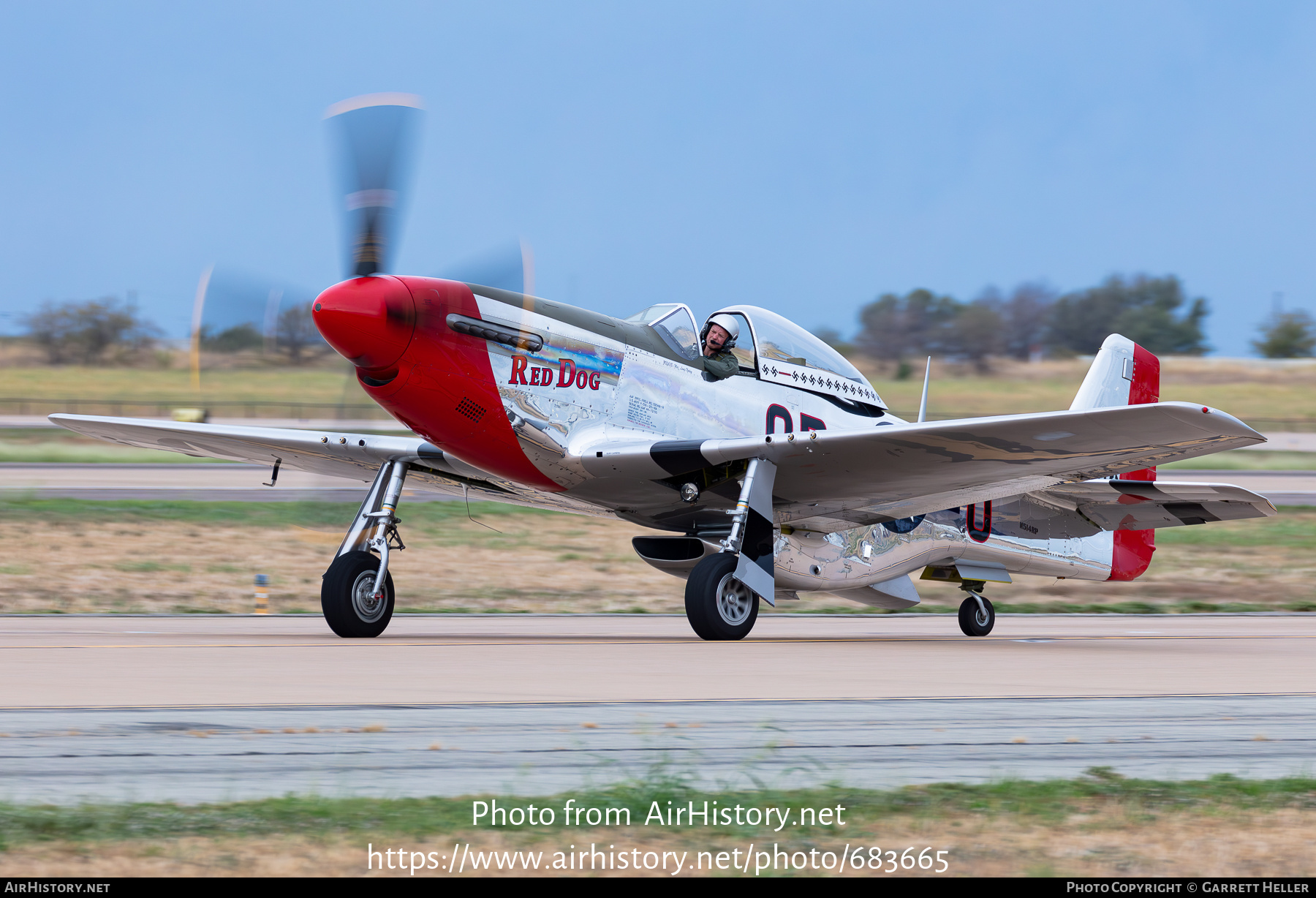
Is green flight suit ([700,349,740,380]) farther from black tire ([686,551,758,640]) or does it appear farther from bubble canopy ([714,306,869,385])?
black tire ([686,551,758,640])

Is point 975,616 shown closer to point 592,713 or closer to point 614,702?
point 614,702

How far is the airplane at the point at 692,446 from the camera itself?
421 inches

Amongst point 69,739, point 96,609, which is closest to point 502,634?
point 96,609

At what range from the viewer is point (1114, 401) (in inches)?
638

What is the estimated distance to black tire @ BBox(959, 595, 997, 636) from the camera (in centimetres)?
1520

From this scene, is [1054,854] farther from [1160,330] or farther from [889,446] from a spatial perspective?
[1160,330]

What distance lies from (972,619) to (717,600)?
4971 mm

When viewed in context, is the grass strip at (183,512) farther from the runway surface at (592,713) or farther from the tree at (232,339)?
the runway surface at (592,713)

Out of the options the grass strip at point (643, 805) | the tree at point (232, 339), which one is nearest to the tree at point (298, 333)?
the tree at point (232, 339)

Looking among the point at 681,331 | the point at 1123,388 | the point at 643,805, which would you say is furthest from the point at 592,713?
the point at 1123,388

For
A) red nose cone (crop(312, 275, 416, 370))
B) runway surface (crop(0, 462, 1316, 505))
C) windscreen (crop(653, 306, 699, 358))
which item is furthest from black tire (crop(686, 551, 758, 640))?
runway surface (crop(0, 462, 1316, 505))

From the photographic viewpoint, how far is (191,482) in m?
33.6

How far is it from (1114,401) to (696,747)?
12.1 m

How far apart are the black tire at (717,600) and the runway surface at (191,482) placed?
12.1m
